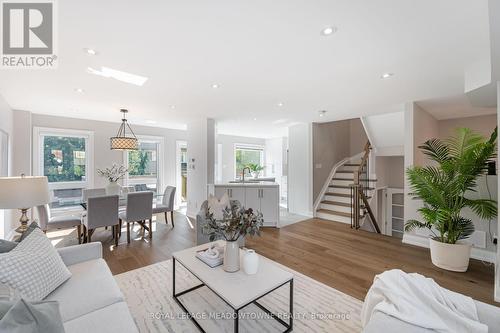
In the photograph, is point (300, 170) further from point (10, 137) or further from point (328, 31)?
point (10, 137)

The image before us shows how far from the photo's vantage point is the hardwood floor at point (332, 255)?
8.54ft

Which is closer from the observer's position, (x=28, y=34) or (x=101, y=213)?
(x=28, y=34)

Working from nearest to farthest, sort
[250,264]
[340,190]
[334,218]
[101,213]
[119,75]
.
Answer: [250,264], [119,75], [101,213], [334,218], [340,190]

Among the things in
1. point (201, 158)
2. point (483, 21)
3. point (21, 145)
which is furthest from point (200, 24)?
point (21, 145)

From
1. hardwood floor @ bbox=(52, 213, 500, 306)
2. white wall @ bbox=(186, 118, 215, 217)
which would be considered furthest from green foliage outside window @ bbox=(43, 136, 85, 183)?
white wall @ bbox=(186, 118, 215, 217)

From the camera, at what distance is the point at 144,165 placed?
251 inches

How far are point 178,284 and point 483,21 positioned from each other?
11.9 feet

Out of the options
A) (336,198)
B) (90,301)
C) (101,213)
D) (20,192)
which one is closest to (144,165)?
(101,213)

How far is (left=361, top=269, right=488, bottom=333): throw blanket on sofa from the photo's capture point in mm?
1183

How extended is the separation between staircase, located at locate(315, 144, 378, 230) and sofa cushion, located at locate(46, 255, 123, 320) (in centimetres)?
460

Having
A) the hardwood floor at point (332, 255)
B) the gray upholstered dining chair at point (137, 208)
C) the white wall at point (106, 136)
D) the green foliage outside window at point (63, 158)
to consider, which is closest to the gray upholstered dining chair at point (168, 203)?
the hardwood floor at point (332, 255)

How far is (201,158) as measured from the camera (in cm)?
538

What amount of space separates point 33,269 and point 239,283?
1.38 m

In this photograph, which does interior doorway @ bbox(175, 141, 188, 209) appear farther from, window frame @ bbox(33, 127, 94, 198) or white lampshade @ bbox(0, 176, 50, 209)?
white lampshade @ bbox(0, 176, 50, 209)
